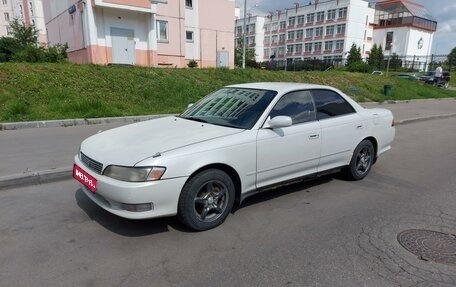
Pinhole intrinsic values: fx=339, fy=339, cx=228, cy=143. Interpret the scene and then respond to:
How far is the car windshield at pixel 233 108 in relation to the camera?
13.6 ft

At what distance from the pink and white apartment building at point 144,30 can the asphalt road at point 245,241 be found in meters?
18.8

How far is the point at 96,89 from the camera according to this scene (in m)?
11.9

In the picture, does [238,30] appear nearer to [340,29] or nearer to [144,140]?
[340,29]

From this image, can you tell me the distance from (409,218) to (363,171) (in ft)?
5.06

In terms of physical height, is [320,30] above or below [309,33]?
above

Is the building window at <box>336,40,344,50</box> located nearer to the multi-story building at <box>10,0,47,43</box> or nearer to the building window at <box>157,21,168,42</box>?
the building window at <box>157,21,168,42</box>

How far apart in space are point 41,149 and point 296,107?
502 cm

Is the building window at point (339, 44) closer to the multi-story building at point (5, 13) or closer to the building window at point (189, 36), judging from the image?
the building window at point (189, 36)

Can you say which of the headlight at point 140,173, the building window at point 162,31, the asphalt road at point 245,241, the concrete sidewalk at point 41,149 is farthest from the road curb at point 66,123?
the building window at point 162,31

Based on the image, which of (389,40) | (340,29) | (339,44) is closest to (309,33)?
(340,29)

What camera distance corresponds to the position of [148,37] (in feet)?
77.5

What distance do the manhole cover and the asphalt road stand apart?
3.8 inches

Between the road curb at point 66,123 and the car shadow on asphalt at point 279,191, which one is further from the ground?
the road curb at point 66,123

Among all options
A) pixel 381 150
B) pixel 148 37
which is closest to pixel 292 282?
pixel 381 150
